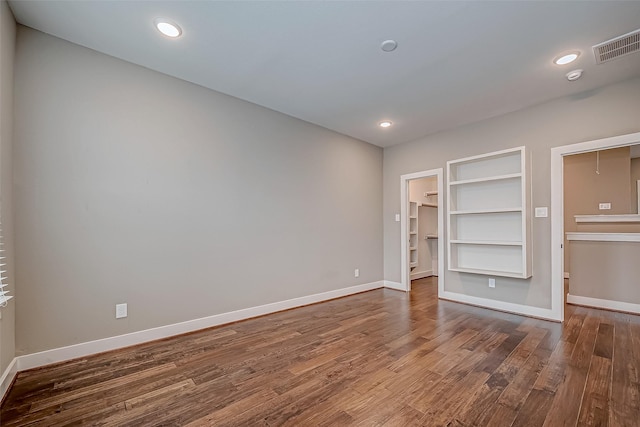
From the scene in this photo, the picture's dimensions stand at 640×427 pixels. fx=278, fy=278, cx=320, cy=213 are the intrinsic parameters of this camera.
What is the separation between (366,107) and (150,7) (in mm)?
2504

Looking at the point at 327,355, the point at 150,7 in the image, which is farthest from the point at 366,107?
the point at 327,355

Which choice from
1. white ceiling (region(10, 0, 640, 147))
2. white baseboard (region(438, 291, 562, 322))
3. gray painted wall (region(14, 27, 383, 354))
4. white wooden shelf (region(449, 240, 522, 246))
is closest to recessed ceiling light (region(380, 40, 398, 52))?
white ceiling (region(10, 0, 640, 147))

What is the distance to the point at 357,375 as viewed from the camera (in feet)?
7.02

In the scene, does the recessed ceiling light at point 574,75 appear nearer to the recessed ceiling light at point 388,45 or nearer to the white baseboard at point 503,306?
the recessed ceiling light at point 388,45

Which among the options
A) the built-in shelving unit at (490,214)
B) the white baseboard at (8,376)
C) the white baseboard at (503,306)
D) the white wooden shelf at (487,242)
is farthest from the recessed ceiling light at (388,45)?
the white baseboard at (8,376)

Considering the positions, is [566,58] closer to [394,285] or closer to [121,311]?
[394,285]

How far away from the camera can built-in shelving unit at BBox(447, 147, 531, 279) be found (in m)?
3.61

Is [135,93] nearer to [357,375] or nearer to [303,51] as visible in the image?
[303,51]

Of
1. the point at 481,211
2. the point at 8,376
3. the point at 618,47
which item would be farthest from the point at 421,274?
the point at 8,376

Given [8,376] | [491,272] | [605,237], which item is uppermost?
[605,237]

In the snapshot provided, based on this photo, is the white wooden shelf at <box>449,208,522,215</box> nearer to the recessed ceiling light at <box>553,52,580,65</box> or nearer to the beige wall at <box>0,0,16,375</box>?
the recessed ceiling light at <box>553,52,580,65</box>

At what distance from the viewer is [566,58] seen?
2.61m

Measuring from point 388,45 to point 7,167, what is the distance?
10.3 ft

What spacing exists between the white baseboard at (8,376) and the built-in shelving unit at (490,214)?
4739 millimetres
